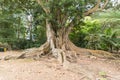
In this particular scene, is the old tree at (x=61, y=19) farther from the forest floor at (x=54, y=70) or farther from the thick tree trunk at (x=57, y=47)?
the forest floor at (x=54, y=70)

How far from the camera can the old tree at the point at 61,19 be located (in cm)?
887

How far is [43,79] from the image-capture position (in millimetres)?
6250

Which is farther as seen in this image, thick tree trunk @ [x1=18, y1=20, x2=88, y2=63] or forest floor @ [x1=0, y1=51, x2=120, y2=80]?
thick tree trunk @ [x1=18, y1=20, x2=88, y2=63]

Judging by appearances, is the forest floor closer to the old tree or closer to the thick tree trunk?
the thick tree trunk

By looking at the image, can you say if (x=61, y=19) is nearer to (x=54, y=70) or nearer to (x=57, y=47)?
(x=57, y=47)

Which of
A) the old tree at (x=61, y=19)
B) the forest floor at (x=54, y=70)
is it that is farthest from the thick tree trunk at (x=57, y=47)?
the forest floor at (x=54, y=70)

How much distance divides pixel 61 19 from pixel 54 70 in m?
3.17

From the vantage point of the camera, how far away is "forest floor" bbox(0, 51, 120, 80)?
21.3 ft

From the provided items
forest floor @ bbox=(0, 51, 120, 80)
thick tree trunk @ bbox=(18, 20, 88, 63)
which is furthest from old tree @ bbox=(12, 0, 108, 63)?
forest floor @ bbox=(0, 51, 120, 80)

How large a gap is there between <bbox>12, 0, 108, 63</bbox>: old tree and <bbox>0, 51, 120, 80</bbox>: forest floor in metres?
0.61

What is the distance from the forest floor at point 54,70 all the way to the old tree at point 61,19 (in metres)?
0.61

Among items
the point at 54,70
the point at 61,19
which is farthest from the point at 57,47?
the point at 54,70

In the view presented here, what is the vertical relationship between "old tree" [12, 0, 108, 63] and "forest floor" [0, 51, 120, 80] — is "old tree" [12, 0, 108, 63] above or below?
above

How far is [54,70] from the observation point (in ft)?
23.4
